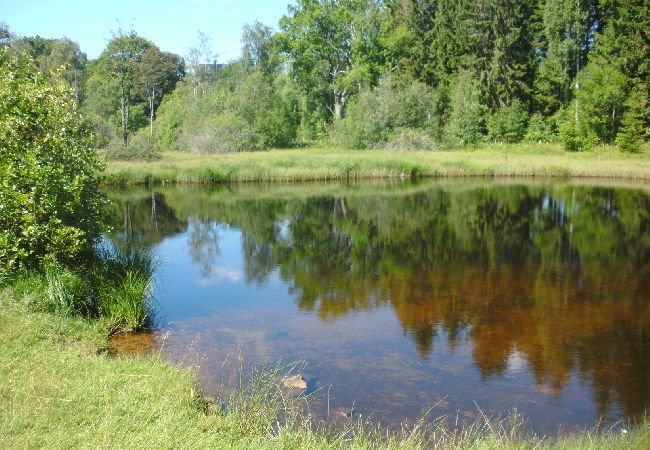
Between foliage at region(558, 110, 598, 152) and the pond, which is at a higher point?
foliage at region(558, 110, 598, 152)

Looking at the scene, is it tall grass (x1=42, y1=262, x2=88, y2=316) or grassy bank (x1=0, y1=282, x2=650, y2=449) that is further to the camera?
tall grass (x1=42, y1=262, x2=88, y2=316)

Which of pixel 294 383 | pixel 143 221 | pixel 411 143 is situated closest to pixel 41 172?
pixel 294 383

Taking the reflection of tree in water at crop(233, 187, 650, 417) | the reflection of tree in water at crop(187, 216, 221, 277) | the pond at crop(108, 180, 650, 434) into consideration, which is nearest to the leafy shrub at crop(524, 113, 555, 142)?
the reflection of tree in water at crop(233, 187, 650, 417)

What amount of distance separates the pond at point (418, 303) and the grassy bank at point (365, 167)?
9.11 metres

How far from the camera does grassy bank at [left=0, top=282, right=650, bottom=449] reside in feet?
15.4

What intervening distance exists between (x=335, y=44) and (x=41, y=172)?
50217 mm

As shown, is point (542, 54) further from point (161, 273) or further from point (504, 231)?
point (161, 273)

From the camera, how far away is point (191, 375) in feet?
22.7

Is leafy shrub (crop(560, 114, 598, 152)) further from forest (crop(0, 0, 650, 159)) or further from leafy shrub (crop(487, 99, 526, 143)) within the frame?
leafy shrub (crop(487, 99, 526, 143))

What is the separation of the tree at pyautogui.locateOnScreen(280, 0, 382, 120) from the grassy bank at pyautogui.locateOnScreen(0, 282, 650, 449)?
49.0 metres

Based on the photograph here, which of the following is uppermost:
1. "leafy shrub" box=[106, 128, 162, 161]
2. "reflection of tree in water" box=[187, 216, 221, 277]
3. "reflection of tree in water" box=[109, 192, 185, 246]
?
"leafy shrub" box=[106, 128, 162, 161]

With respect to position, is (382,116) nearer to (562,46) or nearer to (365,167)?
(365,167)

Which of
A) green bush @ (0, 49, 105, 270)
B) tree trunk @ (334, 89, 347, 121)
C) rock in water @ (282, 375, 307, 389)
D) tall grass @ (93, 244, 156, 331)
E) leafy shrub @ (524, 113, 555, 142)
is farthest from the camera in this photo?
tree trunk @ (334, 89, 347, 121)

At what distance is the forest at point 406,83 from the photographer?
139 ft
